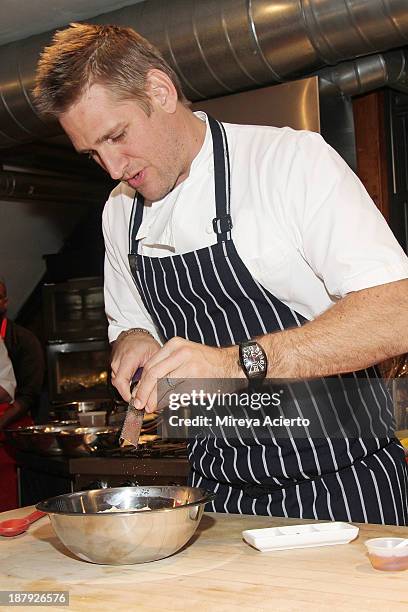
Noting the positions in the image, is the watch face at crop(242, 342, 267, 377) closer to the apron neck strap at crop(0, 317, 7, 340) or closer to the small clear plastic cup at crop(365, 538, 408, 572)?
the small clear plastic cup at crop(365, 538, 408, 572)

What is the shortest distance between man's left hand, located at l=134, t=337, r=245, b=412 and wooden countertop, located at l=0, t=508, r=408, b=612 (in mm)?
274

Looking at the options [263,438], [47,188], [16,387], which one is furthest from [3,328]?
[263,438]

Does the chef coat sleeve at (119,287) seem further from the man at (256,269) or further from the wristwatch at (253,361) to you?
the wristwatch at (253,361)

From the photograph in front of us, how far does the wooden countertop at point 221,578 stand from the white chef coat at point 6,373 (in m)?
4.04

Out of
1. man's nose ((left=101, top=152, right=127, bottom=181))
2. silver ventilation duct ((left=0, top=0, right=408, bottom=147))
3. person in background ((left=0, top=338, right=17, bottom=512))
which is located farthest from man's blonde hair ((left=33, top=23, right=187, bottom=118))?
person in background ((left=0, top=338, right=17, bottom=512))

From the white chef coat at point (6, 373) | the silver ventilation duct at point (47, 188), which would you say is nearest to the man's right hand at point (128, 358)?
the white chef coat at point (6, 373)

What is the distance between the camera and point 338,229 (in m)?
1.70

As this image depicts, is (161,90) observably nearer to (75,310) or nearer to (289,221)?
(289,221)

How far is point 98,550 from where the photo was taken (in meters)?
1.42

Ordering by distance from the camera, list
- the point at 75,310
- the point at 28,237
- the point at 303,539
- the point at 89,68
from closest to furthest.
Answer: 1. the point at 303,539
2. the point at 89,68
3. the point at 75,310
4. the point at 28,237

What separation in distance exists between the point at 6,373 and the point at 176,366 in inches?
168

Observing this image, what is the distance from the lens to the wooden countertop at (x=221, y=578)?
47.4 inches

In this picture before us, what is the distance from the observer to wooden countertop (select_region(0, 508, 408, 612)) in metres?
1.20

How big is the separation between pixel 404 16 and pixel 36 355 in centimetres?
378
